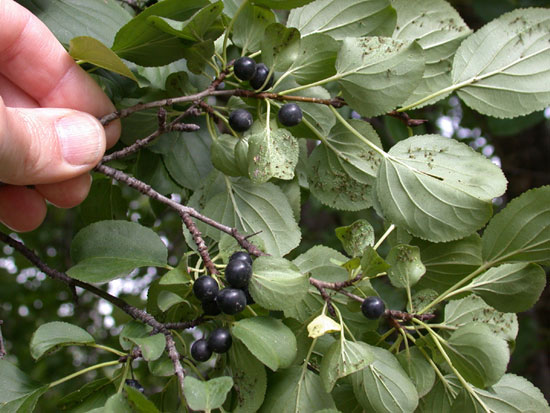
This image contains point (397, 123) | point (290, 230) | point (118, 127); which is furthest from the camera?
point (397, 123)

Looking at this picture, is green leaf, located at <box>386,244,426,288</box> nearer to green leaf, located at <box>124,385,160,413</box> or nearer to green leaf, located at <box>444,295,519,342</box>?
green leaf, located at <box>444,295,519,342</box>

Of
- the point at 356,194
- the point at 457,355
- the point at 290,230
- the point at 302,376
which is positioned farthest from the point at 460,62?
the point at 302,376

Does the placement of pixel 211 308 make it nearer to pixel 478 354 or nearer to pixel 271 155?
pixel 271 155

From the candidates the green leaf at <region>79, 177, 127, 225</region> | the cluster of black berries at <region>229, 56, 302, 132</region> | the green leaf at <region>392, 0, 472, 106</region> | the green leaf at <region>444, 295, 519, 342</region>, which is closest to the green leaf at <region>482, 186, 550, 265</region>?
the green leaf at <region>444, 295, 519, 342</region>

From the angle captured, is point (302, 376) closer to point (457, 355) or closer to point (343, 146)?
point (457, 355)

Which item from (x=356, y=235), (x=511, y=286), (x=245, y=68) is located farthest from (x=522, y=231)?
(x=245, y=68)

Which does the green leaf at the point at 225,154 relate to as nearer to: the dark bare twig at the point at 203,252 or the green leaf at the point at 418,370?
the dark bare twig at the point at 203,252
